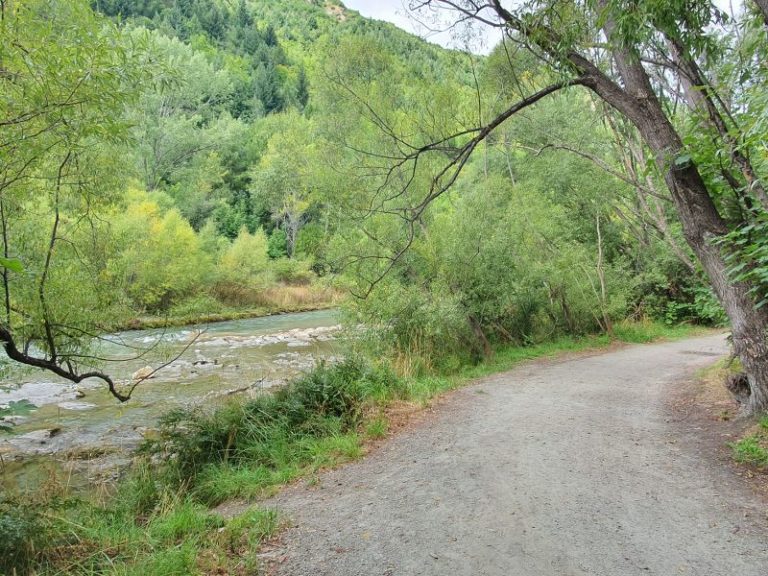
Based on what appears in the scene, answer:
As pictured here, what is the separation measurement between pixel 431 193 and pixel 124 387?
8919 millimetres

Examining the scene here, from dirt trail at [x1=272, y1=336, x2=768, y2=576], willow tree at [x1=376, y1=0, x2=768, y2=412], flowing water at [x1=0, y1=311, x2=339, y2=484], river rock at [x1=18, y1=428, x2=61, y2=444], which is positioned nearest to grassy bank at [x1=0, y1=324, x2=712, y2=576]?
dirt trail at [x1=272, y1=336, x2=768, y2=576]

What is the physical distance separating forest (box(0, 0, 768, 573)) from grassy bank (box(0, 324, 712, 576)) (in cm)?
9

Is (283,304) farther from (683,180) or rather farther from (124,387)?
(683,180)

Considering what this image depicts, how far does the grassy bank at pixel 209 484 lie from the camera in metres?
3.22

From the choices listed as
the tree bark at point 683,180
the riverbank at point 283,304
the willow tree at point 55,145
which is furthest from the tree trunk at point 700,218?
the riverbank at point 283,304

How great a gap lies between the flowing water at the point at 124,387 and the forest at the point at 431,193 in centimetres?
89

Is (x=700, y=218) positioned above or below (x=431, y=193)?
below

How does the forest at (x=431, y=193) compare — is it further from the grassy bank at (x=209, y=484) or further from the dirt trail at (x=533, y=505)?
the dirt trail at (x=533, y=505)

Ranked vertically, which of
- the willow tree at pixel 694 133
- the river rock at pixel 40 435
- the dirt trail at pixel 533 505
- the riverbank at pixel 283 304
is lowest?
the river rock at pixel 40 435

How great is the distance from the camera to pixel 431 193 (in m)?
6.11

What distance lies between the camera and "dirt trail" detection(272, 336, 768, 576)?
3061 mm

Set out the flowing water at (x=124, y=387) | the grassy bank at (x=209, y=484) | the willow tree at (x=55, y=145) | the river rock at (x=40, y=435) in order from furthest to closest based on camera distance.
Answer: the river rock at (x=40, y=435), the flowing water at (x=124, y=387), the willow tree at (x=55, y=145), the grassy bank at (x=209, y=484)

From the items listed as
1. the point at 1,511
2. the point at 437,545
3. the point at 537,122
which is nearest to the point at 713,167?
the point at 437,545

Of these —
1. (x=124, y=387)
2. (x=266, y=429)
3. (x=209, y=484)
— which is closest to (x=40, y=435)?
(x=124, y=387)
